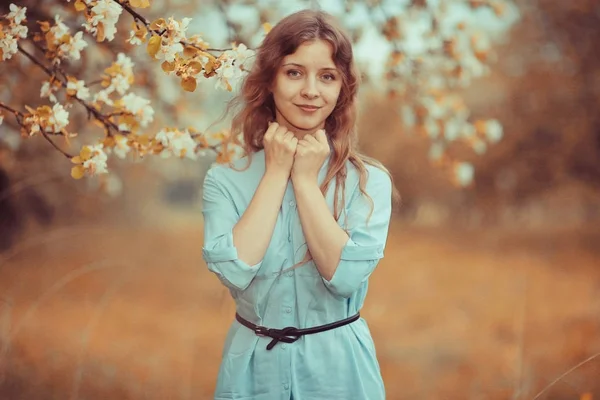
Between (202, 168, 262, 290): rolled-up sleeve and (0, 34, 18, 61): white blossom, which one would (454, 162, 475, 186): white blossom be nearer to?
(202, 168, 262, 290): rolled-up sleeve

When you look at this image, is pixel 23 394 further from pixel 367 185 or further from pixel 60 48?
pixel 367 185

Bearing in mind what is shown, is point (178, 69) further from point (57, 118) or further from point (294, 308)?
point (294, 308)

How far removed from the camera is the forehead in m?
1.40

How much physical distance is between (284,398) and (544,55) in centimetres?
427

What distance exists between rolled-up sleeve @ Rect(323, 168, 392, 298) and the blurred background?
5.07ft

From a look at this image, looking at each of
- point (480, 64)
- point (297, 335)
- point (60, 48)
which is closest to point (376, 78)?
point (480, 64)

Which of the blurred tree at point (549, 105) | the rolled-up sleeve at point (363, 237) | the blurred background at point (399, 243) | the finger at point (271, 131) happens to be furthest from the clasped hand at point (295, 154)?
the blurred tree at point (549, 105)

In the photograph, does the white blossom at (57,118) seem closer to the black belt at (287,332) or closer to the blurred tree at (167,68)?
the blurred tree at (167,68)

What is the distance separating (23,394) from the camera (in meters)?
2.99

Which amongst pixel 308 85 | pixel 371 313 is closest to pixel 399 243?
pixel 371 313

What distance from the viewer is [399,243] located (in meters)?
5.34

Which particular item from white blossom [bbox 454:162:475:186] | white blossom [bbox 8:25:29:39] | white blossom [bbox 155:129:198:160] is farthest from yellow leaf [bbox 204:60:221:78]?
white blossom [bbox 454:162:475:186]

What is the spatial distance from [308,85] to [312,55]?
6cm

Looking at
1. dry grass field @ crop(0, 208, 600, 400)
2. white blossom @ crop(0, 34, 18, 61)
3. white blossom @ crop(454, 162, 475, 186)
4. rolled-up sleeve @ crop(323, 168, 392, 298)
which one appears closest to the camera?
rolled-up sleeve @ crop(323, 168, 392, 298)
